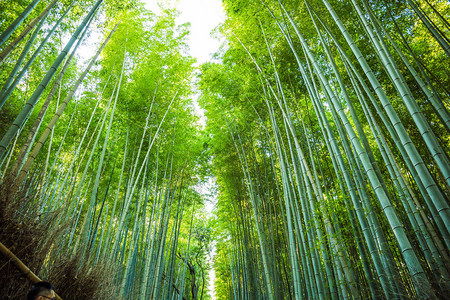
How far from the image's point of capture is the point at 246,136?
5844mm

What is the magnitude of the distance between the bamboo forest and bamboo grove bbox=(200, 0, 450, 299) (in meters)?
0.03

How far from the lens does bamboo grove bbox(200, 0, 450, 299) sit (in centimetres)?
179

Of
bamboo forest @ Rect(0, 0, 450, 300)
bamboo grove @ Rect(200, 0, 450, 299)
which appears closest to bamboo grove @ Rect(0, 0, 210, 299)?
bamboo forest @ Rect(0, 0, 450, 300)

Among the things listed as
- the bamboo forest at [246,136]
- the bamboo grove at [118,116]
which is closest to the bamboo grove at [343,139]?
the bamboo forest at [246,136]

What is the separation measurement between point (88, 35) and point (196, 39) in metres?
2.73

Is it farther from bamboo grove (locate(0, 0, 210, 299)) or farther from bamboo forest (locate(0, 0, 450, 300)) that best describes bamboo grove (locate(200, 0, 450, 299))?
bamboo grove (locate(0, 0, 210, 299))

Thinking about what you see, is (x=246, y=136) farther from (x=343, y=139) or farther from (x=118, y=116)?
(x=343, y=139)

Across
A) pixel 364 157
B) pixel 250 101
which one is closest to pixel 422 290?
pixel 364 157

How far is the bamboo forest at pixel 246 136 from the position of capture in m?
1.94

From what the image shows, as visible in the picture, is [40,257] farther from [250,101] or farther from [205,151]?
[205,151]

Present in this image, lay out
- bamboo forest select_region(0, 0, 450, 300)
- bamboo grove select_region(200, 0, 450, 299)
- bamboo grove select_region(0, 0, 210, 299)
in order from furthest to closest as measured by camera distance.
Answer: bamboo grove select_region(0, 0, 210, 299)
bamboo forest select_region(0, 0, 450, 300)
bamboo grove select_region(200, 0, 450, 299)

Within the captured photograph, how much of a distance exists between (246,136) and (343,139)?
3.51 meters

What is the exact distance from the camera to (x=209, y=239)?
9.05 metres

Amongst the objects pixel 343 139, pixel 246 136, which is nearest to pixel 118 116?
pixel 246 136
